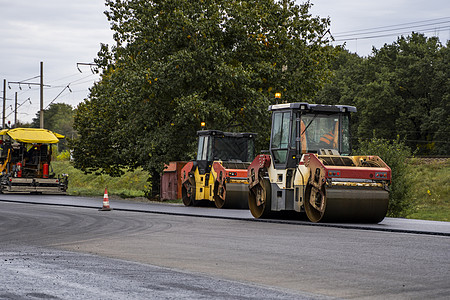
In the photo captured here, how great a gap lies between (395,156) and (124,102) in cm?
1217

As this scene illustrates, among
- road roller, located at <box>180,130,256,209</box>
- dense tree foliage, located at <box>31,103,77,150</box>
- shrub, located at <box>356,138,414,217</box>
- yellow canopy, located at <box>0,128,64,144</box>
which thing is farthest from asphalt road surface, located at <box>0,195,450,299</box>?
dense tree foliage, located at <box>31,103,77,150</box>

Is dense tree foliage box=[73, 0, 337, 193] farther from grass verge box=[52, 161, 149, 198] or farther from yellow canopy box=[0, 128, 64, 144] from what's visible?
grass verge box=[52, 161, 149, 198]

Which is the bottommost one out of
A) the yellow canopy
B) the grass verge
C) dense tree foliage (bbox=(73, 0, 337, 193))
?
the grass verge

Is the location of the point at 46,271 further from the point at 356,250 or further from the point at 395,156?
the point at 395,156

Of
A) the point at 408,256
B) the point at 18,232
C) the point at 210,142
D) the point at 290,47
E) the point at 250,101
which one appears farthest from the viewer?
the point at 290,47

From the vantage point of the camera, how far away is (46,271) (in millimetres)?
9211

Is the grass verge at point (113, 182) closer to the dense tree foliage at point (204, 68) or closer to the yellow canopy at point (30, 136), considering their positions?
the yellow canopy at point (30, 136)

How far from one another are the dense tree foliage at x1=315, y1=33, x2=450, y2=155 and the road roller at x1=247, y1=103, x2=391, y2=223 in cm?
4717

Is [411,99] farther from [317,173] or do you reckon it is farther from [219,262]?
[219,262]

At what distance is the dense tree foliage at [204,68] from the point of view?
1226 inches

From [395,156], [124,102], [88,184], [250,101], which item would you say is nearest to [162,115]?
[124,102]

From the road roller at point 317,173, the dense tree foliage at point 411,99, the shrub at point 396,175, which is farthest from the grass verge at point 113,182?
the road roller at point 317,173

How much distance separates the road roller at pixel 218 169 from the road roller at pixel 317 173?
4940mm

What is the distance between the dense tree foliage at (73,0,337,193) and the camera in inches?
1226
